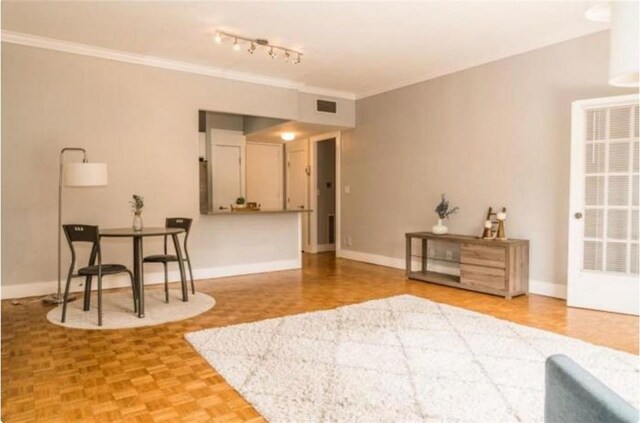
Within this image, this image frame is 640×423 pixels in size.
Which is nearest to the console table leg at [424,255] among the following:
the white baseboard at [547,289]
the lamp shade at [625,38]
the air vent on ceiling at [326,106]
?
the white baseboard at [547,289]

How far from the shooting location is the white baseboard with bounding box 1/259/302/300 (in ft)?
14.6

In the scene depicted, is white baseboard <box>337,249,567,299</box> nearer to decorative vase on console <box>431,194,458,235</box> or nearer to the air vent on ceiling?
decorative vase on console <box>431,194,458,235</box>

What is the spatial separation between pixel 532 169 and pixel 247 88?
11.7 ft

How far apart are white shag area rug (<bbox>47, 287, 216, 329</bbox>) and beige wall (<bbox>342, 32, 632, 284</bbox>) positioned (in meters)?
→ 3.08

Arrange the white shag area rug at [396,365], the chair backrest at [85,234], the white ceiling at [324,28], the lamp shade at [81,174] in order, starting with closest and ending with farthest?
the white shag area rug at [396,365] → the chair backrest at [85,234] → the white ceiling at [324,28] → the lamp shade at [81,174]

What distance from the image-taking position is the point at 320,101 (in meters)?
6.53

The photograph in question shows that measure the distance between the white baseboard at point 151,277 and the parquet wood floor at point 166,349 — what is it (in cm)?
23

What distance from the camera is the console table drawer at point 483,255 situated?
4539 millimetres

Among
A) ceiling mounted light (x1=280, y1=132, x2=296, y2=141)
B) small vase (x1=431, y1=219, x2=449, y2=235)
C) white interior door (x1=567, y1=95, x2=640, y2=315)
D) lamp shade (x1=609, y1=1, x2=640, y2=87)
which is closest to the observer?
lamp shade (x1=609, y1=1, x2=640, y2=87)

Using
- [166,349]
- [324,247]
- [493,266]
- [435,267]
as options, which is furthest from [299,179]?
[166,349]

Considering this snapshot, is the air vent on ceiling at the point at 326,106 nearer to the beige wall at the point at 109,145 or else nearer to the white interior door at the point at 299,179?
the beige wall at the point at 109,145

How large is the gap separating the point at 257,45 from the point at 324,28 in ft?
2.72

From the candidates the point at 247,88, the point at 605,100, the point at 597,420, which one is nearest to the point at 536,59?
the point at 605,100

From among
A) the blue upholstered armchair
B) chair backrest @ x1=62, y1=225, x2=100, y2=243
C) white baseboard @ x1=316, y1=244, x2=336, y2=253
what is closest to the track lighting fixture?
chair backrest @ x1=62, y1=225, x2=100, y2=243
